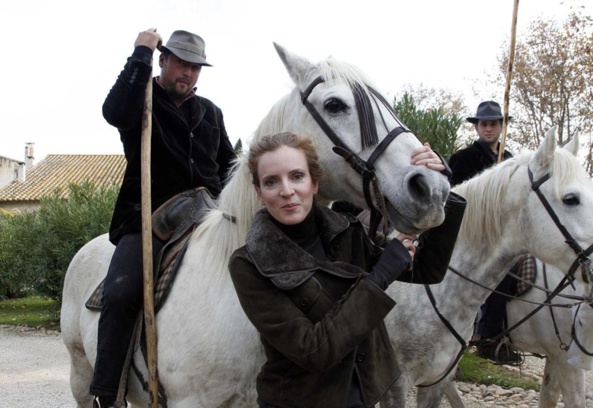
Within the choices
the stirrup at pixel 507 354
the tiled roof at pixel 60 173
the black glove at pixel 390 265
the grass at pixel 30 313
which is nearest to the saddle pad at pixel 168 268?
the black glove at pixel 390 265

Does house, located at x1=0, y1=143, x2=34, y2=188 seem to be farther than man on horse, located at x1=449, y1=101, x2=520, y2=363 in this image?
Yes

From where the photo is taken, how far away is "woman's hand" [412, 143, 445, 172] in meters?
1.80

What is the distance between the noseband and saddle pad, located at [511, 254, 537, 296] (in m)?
1.18

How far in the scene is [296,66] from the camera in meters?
2.25

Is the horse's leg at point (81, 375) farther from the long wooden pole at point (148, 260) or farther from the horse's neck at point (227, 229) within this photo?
the horse's neck at point (227, 229)

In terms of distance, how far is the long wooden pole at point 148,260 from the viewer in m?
2.27

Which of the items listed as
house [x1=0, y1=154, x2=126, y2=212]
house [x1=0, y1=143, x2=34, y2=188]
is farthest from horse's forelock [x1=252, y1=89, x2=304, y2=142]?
house [x1=0, y1=143, x2=34, y2=188]

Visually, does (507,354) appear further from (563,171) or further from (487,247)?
(563,171)

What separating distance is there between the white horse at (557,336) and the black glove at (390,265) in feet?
9.46

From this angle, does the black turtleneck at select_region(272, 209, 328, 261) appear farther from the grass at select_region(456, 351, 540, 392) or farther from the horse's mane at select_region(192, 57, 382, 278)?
the grass at select_region(456, 351, 540, 392)

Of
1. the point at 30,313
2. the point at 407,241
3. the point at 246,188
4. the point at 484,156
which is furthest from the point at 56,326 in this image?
the point at 407,241

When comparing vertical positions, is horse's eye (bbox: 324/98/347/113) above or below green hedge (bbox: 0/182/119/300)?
above

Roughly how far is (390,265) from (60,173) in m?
37.1

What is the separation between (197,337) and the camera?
2.20 m
